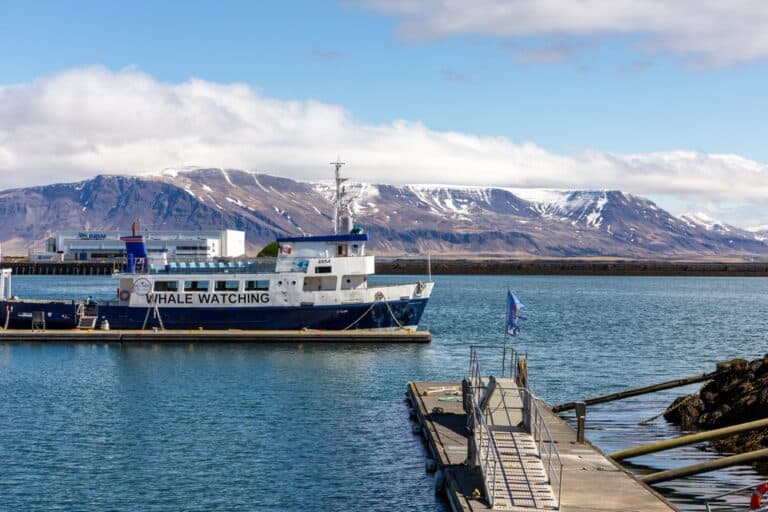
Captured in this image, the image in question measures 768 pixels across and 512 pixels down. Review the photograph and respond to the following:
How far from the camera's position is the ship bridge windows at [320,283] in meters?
66.6

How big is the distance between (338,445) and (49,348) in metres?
32.9

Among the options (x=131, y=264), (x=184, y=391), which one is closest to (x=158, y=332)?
(x=131, y=264)

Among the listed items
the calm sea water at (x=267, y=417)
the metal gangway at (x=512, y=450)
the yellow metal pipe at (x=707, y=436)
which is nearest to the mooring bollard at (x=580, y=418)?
the metal gangway at (x=512, y=450)

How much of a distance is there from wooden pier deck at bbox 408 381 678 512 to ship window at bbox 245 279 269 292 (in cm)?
2977

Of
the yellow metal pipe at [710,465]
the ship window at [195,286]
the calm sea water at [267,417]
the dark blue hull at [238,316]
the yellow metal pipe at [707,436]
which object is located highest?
the ship window at [195,286]

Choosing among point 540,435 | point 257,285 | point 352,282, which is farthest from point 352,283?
point 540,435

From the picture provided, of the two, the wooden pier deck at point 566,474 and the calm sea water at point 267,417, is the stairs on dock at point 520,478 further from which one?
the calm sea water at point 267,417

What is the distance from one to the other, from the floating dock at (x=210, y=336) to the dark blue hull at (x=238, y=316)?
50.3 inches

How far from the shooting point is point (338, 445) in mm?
35656

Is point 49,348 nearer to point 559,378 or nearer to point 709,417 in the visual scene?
point 559,378

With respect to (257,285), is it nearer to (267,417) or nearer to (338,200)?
(338,200)

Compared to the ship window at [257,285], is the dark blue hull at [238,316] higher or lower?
lower

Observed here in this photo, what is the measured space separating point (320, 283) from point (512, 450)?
131 ft

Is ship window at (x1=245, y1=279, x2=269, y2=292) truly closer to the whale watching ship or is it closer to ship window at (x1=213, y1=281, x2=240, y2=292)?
the whale watching ship
